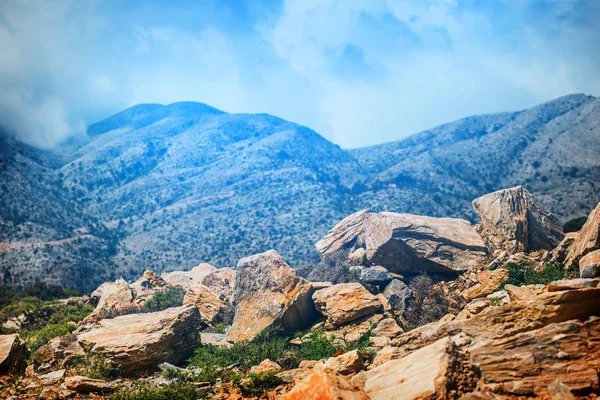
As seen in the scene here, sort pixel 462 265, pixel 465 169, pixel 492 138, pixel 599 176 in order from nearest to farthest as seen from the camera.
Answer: pixel 462 265 < pixel 599 176 < pixel 465 169 < pixel 492 138

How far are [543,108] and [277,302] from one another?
117172 millimetres

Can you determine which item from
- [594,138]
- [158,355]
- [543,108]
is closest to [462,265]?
[158,355]

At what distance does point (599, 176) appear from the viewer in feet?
212

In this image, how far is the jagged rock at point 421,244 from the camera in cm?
1608

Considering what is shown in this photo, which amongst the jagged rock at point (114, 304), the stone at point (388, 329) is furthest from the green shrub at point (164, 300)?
the stone at point (388, 329)

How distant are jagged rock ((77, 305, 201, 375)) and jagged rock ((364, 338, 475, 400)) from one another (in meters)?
7.40

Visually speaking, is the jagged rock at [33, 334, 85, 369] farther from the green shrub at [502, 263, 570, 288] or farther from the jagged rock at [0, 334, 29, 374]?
the green shrub at [502, 263, 570, 288]

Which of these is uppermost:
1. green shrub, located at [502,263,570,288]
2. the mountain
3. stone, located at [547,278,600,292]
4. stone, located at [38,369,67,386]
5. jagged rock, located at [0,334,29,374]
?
the mountain

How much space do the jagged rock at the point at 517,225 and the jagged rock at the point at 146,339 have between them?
503 inches

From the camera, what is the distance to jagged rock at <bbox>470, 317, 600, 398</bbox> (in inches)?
190

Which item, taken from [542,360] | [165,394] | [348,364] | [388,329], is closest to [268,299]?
[388,329]

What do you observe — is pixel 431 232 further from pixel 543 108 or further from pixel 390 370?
pixel 543 108

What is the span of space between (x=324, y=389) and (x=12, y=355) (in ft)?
31.2

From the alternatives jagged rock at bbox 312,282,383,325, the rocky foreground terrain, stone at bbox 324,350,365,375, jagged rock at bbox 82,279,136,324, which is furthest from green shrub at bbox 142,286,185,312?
stone at bbox 324,350,365,375
